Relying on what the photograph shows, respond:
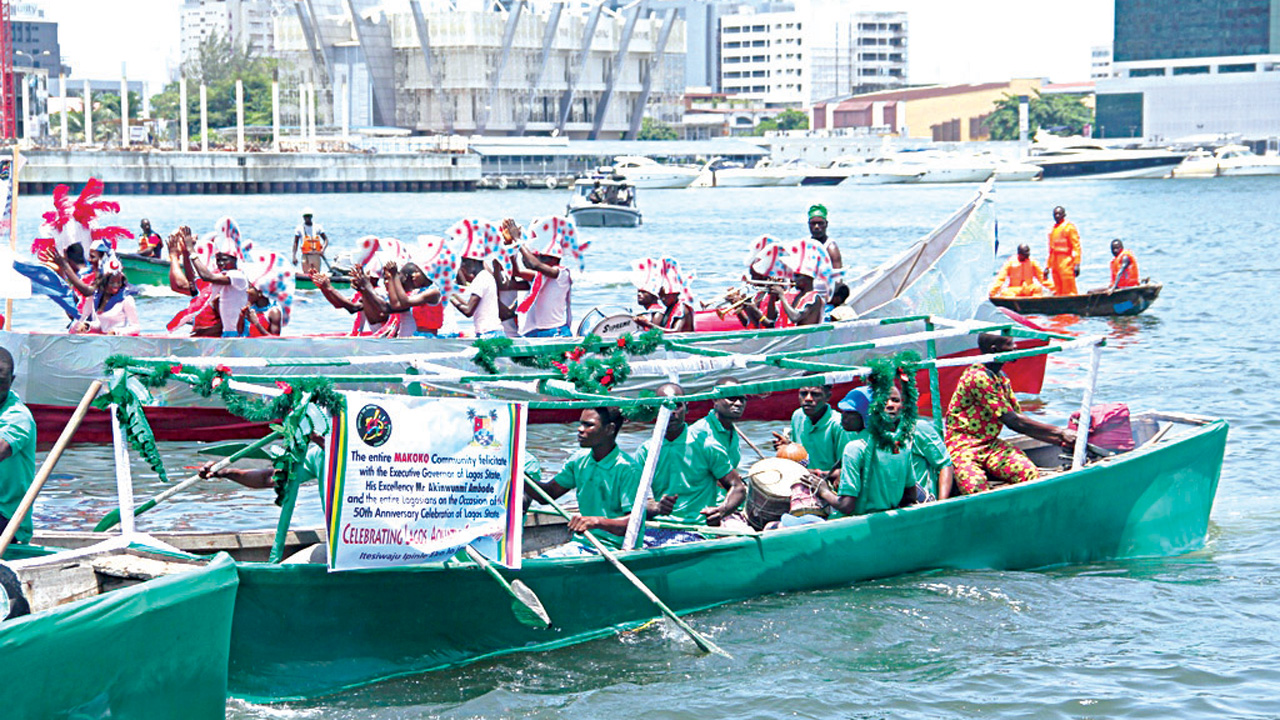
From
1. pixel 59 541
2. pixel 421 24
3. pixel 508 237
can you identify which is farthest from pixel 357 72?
pixel 59 541

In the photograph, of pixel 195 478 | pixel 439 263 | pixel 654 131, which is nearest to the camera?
pixel 195 478

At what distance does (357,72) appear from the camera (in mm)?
132625

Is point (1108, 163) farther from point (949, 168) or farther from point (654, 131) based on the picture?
point (654, 131)

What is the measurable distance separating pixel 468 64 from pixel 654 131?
2289 cm

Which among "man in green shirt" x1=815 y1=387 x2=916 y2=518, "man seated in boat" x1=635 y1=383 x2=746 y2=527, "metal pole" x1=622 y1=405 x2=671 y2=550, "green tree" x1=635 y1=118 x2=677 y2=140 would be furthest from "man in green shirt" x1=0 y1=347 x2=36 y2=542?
"green tree" x1=635 y1=118 x2=677 y2=140

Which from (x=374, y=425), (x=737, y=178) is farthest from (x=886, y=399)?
(x=737, y=178)

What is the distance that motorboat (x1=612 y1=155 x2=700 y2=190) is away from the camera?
11419cm

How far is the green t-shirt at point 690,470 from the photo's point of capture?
9977 mm

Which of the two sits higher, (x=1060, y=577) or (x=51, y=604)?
(x=51, y=604)

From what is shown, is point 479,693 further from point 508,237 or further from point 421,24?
point 421,24

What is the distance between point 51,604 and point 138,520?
6.15m

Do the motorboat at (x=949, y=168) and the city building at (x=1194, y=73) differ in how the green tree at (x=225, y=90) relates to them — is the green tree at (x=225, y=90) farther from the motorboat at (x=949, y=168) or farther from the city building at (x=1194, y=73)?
the city building at (x=1194, y=73)

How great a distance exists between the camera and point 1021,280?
26.0 meters

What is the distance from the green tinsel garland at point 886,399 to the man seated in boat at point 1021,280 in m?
16.5
